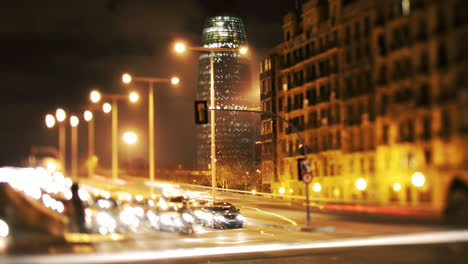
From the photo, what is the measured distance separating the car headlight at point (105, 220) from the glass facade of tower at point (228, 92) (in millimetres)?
5304

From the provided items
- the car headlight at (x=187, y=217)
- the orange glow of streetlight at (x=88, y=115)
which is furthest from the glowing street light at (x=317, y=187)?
the orange glow of streetlight at (x=88, y=115)

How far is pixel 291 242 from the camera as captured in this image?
12.1 m

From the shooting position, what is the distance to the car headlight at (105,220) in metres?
10.6

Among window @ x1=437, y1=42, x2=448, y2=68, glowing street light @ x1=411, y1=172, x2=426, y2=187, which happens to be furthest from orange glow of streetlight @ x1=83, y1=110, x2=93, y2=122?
window @ x1=437, y1=42, x2=448, y2=68

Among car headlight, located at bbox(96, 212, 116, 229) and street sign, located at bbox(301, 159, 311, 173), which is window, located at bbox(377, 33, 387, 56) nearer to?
street sign, located at bbox(301, 159, 311, 173)

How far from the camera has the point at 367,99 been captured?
8477 mm

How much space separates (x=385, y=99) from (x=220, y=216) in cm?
1172

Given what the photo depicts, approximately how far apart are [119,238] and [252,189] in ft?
19.0

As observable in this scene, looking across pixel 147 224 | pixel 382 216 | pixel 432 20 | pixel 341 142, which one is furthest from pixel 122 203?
pixel 432 20

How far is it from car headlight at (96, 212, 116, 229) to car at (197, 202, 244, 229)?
204 inches

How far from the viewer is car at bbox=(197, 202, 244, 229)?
16.9 metres

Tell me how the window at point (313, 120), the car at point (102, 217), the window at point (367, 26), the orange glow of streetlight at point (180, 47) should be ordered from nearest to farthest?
the window at point (367, 26)
the car at point (102, 217)
the window at point (313, 120)
the orange glow of streetlight at point (180, 47)

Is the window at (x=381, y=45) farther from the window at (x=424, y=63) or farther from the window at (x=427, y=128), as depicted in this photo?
the window at (x=427, y=128)

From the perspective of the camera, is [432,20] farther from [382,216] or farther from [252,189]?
[252,189]
